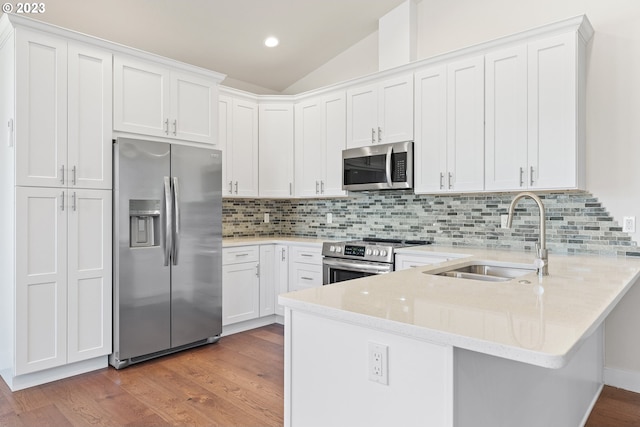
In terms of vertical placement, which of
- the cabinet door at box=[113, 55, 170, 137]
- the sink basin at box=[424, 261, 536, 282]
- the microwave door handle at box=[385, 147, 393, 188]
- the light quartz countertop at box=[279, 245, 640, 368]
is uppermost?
the cabinet door at box=[113, 55, 170, 137]

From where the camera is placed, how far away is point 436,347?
3.71 ft

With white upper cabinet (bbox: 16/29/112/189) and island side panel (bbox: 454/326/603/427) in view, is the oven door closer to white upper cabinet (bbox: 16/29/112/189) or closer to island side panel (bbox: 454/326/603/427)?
island side panel (bbox: 454/326/603/427)

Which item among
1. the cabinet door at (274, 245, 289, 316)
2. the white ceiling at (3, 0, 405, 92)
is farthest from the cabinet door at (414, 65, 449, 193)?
the cabinet door at (274, 245, 289, 316)

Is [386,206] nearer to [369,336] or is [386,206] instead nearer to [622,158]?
[622,158]

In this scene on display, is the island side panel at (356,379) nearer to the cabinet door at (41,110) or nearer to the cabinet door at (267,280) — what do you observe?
the cabinet door at (41,110)

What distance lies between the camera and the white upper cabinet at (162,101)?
10.8 ft

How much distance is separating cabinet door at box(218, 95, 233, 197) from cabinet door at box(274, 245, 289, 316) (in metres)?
0.79

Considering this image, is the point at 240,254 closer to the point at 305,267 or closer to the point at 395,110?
the point at 305,267

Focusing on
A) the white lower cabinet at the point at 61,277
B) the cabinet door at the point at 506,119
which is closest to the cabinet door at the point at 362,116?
the cabinet door at the point at 506,119

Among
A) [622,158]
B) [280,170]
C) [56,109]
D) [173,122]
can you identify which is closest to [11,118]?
[56,109]

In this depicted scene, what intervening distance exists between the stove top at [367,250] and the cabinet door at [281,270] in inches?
21.8

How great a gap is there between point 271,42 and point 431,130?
6.29ft

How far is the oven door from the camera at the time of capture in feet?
11.4

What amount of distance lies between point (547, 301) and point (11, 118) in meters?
3.29
